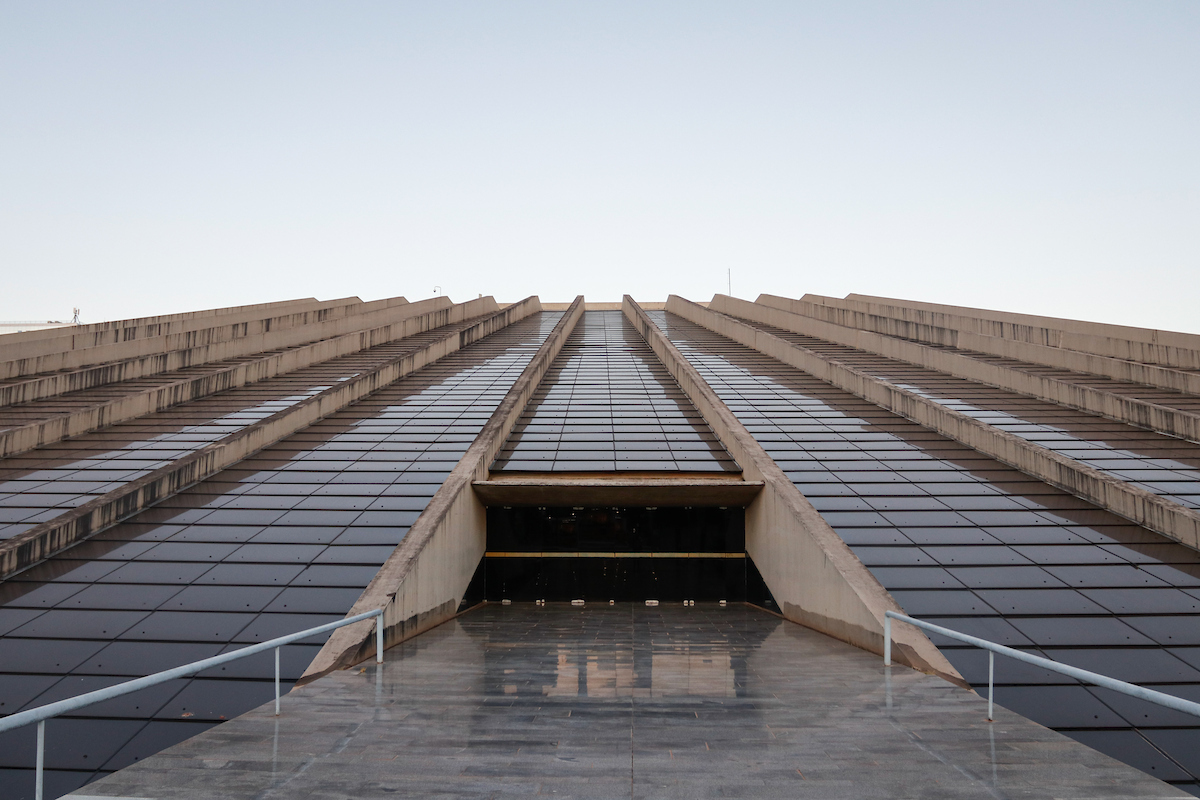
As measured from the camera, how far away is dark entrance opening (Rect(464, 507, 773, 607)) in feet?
41.8

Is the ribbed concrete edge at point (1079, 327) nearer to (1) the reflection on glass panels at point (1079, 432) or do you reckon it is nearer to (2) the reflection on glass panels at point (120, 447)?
(1) the reflection on glass panels at point (1079, 432)

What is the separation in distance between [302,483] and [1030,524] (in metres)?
11.6

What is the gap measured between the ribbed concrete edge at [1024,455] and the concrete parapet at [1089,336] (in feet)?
23.8

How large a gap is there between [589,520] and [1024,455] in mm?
7809

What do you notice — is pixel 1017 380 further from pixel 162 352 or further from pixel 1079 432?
pixel 162 352

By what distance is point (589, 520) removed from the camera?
1295 cm

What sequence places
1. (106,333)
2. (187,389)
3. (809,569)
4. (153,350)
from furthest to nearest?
(106,333) < (153,350) < (187,389) < (809,569)

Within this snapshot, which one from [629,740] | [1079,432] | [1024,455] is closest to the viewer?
[629,740]

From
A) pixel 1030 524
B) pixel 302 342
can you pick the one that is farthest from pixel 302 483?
pixel 302 342

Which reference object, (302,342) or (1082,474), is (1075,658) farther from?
(302,342)

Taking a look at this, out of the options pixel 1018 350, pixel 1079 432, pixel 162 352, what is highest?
pixel 1018 350

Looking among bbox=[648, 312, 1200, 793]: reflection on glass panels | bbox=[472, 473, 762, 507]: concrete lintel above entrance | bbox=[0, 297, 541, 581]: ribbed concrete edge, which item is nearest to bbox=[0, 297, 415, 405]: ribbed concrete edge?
bbox=[0, 297, 541, 581]: ribbed concrete edge

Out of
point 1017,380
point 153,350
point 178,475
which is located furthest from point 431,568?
point 153,350

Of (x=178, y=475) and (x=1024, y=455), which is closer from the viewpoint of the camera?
(x=178, y=475)
